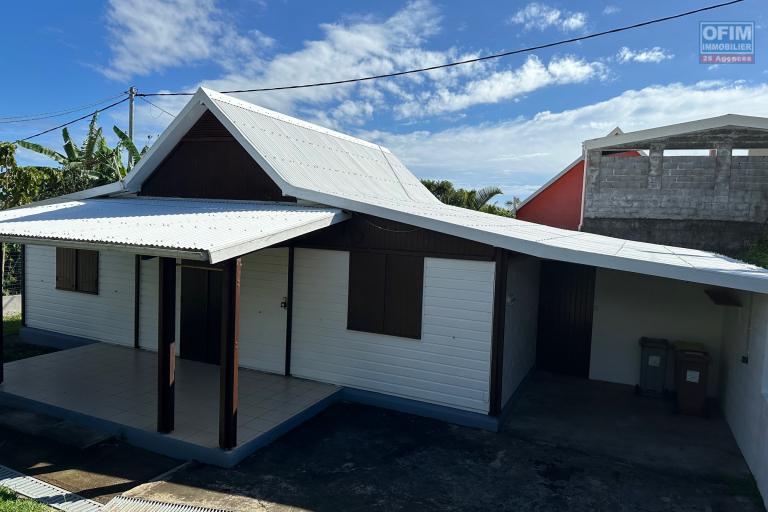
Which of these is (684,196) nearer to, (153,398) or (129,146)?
(153,398)

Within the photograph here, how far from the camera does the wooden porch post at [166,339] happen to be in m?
6.64

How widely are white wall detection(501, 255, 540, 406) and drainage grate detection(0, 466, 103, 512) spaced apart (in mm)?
5712

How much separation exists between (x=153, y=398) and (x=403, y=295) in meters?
4.16

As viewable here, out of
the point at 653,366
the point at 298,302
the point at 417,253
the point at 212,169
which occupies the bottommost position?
the point at 653,366

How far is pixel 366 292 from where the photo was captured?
28.1 ft

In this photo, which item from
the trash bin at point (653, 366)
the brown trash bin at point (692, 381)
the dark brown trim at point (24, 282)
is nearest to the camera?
the brown trash bin at point (692, 381)

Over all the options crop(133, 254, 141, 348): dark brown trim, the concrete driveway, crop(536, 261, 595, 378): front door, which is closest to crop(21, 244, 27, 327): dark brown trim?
crop(133, 254, 141, 348): dark brown trim

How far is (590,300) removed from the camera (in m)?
10.5

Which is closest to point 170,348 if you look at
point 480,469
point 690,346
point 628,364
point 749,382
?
point 480,469

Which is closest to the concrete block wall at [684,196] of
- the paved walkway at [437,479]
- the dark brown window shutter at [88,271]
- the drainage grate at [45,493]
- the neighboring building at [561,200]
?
the neighboring building at [561,200]

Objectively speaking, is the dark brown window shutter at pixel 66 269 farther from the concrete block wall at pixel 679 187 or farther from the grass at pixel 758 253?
the grass at pixel 758 253

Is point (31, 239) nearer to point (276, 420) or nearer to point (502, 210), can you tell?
point (276, 420)

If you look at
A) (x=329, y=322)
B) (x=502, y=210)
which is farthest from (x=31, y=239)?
(x=502, y=210)

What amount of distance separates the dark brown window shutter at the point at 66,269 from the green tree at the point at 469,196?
19.9 m
